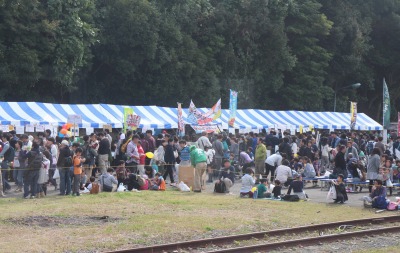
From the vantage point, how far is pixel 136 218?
18.8 m

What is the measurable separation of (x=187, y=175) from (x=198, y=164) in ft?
3.84

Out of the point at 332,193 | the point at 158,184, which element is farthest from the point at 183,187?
the point at 332,193

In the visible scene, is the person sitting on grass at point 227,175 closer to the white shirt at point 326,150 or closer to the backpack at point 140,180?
the backpack at point 140,180

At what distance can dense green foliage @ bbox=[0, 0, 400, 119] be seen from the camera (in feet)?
146

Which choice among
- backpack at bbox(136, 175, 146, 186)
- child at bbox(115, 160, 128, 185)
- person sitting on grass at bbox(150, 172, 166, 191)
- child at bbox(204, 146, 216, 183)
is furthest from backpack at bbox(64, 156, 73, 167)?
child at bbox(204, 146, 216, 183)

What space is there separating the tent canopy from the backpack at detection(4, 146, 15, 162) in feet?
21.6

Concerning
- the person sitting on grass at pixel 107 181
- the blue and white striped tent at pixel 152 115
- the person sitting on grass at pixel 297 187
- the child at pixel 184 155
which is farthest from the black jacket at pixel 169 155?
the blue and white striped tent at pixel 152 115

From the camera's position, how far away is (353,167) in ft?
85.6

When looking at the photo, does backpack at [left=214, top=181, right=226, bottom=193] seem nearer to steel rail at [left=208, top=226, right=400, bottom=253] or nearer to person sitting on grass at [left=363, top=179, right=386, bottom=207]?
person sitting on grass at [left=363, top=179, right=386, bottom=207]

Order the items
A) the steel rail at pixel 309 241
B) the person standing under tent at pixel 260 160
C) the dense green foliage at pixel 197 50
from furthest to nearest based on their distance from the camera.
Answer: the dense green foliage at pixel 197 50
the person standing under tent at pixel 260 160
the steel rail at pixel 309 241

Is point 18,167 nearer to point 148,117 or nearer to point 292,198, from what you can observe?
point 292,198

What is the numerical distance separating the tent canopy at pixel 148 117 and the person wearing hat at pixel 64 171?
27.7ft

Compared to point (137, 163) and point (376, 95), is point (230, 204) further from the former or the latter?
point (376, 95)

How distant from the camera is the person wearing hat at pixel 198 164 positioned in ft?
81.8
